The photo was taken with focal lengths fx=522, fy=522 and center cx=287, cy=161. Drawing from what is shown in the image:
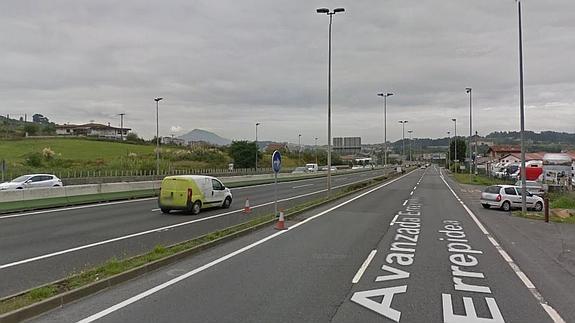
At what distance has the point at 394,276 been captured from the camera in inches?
369

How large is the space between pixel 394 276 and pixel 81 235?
9518mm

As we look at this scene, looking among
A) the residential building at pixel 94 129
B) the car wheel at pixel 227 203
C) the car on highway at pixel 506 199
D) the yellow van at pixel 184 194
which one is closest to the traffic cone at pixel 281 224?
the yellow van at pixel 184 194

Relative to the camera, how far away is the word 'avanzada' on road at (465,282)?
6.75 metres

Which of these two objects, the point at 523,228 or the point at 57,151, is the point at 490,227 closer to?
the point at 523,228

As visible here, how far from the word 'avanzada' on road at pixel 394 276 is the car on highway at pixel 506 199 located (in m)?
12.2

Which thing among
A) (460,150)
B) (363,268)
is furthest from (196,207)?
(460,150)

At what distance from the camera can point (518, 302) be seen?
7633 mm

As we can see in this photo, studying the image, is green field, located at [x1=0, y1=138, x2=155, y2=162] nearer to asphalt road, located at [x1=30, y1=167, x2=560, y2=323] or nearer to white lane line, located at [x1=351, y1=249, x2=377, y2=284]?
asphalt road, located at [x1=30, y1=167, x2=560, y2=323]

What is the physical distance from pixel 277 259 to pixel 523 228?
1147 centimetres

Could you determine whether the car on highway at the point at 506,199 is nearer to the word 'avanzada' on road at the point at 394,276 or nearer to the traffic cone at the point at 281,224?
the word 'avanzada' on road at the point at 394,276

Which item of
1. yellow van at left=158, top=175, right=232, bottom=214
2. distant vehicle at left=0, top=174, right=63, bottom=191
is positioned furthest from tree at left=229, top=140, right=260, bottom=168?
yellow van at left=158, top=175, right=232, bottom=214

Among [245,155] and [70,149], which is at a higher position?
[70,149]

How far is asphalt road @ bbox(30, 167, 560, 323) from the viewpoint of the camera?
676cm

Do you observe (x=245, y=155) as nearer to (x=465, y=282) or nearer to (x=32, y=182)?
(x=32, y=182)
